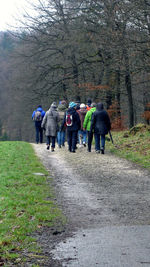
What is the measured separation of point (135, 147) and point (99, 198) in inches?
393

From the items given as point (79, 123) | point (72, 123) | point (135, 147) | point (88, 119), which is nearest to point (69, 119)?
point (72, 123)

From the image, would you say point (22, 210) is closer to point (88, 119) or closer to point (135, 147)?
point (88, 119)

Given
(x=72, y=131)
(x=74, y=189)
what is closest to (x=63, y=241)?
(x=74, y=189)

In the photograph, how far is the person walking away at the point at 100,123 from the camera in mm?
16656

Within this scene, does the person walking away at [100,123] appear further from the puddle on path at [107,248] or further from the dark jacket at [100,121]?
the puddle on path at [107,248]

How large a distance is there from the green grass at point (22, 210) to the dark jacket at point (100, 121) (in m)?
5.76

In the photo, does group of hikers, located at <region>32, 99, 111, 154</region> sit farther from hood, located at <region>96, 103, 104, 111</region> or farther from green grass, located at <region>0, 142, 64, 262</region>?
green grass, located at <region>0, 142, 64, 262</region>

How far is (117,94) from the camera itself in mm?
29625

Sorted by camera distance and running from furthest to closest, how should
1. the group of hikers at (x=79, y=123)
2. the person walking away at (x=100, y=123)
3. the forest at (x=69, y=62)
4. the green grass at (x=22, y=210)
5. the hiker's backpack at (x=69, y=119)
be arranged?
1. the forest at (x=69, y=62)
2. the hiker's backpack at (x=69, y=119)
3. the group of hikers at (x=79, y=123)
4. the person walking away at (x=100, y=123)
5. the green grass at (x=22, y=210)

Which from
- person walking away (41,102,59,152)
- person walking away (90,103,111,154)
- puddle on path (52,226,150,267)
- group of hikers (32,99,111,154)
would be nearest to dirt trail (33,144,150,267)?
puddle on path (52,226,150,267)

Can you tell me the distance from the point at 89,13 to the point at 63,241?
75.9 ft

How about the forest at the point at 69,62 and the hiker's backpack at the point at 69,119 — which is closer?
the hiker's backpack at the point at 69,119

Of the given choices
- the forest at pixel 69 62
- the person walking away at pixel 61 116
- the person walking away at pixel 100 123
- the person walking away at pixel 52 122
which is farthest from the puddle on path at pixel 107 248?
the forest at pixel 69 62

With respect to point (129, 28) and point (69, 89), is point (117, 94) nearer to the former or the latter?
point (69, 89)
